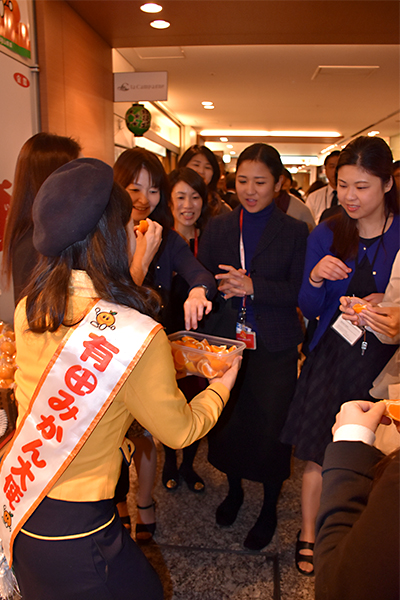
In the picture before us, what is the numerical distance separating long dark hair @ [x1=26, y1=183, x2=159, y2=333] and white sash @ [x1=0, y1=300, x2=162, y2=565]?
0.04m

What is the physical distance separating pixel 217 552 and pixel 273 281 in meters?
1.24

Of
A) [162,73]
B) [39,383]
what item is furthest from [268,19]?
[39,383]

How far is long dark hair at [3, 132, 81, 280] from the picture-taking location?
4.88ft

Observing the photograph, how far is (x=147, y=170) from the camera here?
1898 millimetres

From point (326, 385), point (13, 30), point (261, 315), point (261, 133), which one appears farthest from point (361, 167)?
point (261, 133)

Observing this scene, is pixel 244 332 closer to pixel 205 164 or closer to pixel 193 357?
pixel 193 357

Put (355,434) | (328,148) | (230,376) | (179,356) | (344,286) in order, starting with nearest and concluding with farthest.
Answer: (355,434) → (230,376) → (179,356) → (344,286) → (328,148)

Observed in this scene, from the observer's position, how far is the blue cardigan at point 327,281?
5.33 ft

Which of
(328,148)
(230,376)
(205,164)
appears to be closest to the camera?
(230,376)

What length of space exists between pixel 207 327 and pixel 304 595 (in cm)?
116

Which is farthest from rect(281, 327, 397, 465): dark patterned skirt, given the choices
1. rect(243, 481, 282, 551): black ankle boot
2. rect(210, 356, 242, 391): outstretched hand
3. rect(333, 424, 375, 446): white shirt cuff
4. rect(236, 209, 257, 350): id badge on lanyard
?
rect(333, 424, 375, 446): white shirt cuff

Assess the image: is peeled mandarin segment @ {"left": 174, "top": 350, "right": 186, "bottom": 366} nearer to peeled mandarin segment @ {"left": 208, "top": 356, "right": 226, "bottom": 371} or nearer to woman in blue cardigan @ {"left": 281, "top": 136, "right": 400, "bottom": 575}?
peeled mandarin segment @ {"left": 208, "top": 356, "right": 226, "bottom": 371}

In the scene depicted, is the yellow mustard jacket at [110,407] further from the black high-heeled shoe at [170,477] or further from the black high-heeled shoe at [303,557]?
the black high-heeled shoe at [170,477]

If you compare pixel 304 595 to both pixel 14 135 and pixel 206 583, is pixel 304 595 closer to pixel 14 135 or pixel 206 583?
pixel 206 583
